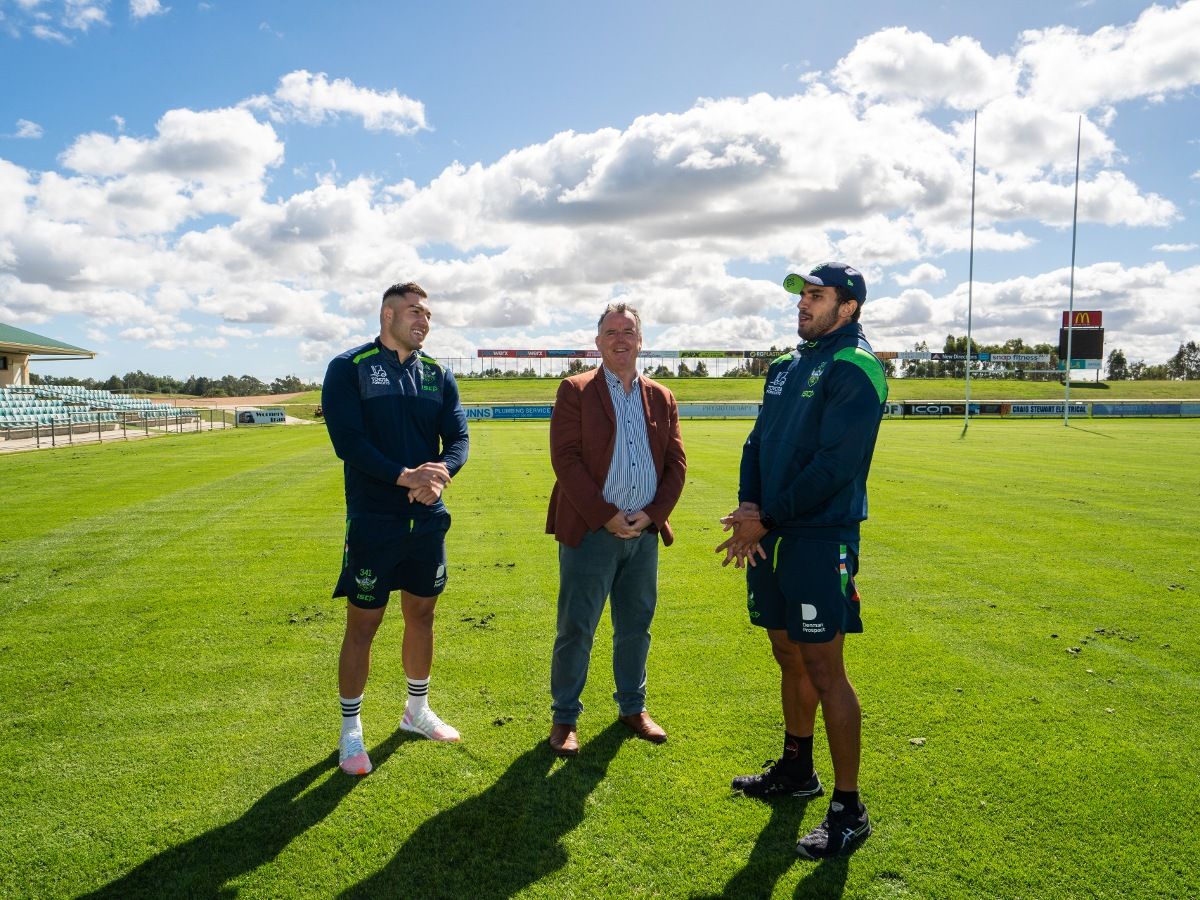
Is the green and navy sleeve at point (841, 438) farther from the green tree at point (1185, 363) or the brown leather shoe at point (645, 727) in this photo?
the green tree at point (1185, 363)

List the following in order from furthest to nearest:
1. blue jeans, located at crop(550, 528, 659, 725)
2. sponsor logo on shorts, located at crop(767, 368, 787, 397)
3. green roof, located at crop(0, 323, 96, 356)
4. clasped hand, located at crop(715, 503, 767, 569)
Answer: green roof, located at crop(0, 323, 96, 356) → blue jeans, located at crop(550, 528, 659, 725) → sponsor logo on shorts, located at crop(767, 368, 787, 397) → clasped hand, located at crop(715, 503, 767, 569)

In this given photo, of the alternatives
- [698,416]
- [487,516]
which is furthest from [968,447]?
[698,416]

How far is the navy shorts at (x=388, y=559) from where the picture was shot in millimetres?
3547

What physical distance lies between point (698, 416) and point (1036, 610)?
125 feet

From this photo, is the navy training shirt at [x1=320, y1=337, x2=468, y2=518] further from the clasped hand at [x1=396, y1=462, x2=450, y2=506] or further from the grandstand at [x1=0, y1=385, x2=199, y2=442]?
the grandstand at [x1=0, y1=385, x2=199, y2=442]

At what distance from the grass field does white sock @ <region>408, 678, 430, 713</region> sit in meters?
0.22

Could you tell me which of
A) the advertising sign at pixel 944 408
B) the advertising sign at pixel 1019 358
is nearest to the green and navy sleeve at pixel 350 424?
the advertising sign at pixel 944 408

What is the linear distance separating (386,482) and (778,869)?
2401 mm

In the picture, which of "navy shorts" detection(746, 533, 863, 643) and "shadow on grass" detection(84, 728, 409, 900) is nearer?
"shadow on grass" detection(84, 728, 409, 900)

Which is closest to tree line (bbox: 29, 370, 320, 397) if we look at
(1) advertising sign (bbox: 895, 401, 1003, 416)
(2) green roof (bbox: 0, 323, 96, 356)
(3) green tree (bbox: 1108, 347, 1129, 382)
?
(2) green roof (bbox: 0, 323, 96, 356)

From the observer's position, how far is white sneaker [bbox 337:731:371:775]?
344 centimetres

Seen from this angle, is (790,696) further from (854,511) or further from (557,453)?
(557,453)

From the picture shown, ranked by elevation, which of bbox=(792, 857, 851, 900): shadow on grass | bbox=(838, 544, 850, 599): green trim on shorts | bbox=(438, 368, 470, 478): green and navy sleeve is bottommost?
bbox=(792, 857, 851, 900): shadow on grass

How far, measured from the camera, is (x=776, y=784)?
328 centimetres
